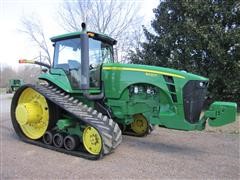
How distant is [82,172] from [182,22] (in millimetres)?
9934

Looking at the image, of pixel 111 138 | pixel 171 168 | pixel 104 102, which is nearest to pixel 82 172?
pixel 111 138

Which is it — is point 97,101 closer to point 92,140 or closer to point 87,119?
point 87,119

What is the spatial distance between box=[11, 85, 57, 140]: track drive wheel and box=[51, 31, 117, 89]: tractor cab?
0.82m

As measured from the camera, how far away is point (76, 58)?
661 cm

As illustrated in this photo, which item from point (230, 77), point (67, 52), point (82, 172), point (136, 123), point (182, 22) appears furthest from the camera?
point (182, 22)

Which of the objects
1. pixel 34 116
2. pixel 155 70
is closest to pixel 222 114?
pixel 155 70

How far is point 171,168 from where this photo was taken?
499 centimetres

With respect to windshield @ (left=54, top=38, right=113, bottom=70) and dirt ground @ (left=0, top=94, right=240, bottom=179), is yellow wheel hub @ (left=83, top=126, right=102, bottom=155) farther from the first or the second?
windshield @ (left=54, top=38, right=113, bottom=70)

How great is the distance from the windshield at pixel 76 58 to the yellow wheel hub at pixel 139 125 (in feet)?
5.23

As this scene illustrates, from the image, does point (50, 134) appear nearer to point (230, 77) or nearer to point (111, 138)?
point (111, 138)

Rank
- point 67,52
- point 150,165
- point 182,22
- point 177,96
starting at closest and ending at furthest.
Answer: point 150,165 < point 177,96 < point 67,52 < point 182,22

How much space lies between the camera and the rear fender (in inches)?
208

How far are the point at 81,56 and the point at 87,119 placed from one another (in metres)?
1.48

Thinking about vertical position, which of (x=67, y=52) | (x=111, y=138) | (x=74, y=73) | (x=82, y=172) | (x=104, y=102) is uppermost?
(x=67, y=52)
